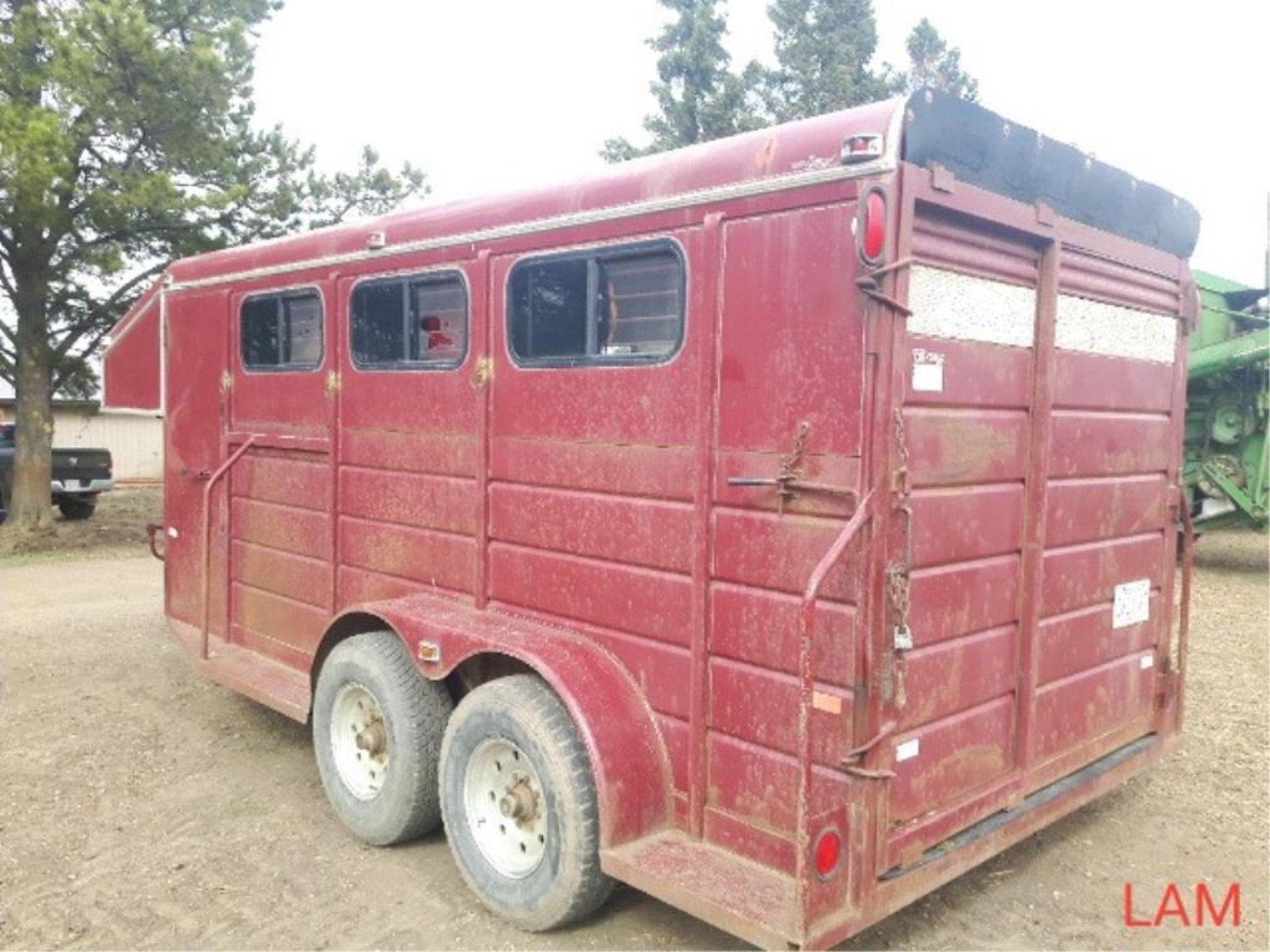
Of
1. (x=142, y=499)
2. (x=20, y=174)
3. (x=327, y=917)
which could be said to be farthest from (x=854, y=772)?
(x=142, y=499)

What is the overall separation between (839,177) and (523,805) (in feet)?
7.62

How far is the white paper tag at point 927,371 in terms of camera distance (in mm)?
3006

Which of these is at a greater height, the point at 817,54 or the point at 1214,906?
the point at 817,54

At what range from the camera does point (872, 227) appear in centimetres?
282

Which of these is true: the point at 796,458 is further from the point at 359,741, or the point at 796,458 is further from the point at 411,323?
the point at 359,741

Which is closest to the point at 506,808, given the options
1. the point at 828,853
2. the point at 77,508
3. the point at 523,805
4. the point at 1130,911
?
the point at 523,805

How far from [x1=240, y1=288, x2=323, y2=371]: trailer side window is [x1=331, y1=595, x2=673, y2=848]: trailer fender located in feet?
5.82

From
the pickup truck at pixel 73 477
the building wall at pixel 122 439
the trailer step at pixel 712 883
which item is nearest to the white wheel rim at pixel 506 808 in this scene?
the trailer step at pixel 712 883

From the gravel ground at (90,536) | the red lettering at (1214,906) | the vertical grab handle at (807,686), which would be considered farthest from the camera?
the gravel ground at (90,536)

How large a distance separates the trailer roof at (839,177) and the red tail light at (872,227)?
0.28 ft

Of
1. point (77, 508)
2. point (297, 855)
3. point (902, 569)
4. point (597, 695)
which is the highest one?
point (902, 569)

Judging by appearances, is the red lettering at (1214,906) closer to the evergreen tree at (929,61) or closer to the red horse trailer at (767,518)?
the red horse trailer at (767,518)

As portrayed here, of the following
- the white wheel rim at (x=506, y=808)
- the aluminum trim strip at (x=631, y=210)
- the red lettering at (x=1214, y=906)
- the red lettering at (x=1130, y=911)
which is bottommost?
the red lettering at (x=1214, y=906)

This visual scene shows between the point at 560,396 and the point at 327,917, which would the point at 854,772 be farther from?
the point at 327,917
